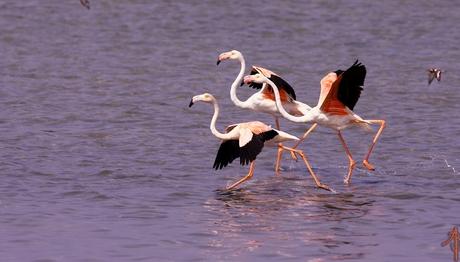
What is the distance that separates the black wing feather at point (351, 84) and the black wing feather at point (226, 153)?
1476 millimetres

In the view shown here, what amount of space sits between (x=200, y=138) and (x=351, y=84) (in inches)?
129

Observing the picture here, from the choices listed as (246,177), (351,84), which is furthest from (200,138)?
(351,84)

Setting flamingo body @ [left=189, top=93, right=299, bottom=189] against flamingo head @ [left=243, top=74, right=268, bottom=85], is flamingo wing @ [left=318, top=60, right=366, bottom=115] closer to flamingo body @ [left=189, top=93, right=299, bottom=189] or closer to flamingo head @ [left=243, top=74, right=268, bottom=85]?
flamingo head @ [left=243, top=74, right=268, bottom=85]

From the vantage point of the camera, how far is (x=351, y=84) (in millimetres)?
14039

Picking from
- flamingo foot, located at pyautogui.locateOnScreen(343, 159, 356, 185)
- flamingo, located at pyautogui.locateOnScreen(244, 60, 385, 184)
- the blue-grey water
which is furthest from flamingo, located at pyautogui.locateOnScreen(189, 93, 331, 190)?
flamingo, located at pyautogui.locateOnScreen(244, 60, 385, 184)

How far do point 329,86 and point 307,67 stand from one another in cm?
837

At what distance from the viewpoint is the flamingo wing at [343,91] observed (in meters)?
13.8

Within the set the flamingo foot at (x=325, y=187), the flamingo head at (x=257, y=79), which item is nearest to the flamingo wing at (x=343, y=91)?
the flamingo head at (x=257, y=79)

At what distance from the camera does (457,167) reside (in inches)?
581

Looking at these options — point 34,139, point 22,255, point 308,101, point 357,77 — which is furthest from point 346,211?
point 308,101

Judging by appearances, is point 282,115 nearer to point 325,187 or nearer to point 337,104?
→ point 337,104

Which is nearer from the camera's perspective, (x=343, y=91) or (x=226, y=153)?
(x=226, y=153)

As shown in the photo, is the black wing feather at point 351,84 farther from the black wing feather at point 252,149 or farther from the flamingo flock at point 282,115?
the black wing feather at point 252,149

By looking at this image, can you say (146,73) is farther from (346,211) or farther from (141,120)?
(346,211)
